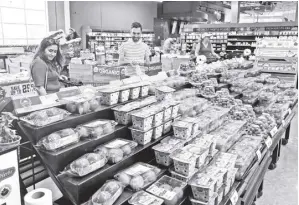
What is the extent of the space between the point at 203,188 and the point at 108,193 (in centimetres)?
69

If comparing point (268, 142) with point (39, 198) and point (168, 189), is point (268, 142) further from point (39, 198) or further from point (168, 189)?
point (39, 198)

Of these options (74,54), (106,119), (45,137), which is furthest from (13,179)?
(74,54)

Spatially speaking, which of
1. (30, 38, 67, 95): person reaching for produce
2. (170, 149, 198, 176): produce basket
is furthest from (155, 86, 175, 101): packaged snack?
(30, 38, 67, 95): person reaching for produce

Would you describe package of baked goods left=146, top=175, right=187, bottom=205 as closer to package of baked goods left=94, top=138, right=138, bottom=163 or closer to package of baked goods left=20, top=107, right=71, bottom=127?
package of baked goods left=94, top=138, right=138, bottom=163

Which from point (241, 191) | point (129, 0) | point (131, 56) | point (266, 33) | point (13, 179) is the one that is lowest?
point (241, 191)

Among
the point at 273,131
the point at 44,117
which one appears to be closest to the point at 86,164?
the point at 44,117

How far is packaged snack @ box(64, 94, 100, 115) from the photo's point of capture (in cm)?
184

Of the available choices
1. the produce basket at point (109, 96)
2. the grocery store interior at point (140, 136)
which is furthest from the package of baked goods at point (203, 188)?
the produce basket at point (109, 96)

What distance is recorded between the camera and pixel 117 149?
183 cm

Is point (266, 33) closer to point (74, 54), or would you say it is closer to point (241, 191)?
point (74, 54)

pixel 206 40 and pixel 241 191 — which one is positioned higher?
pixel 206 40

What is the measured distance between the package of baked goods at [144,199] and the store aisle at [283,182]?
1.84 metres

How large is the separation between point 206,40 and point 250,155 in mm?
4378

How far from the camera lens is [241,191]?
7.82ft
